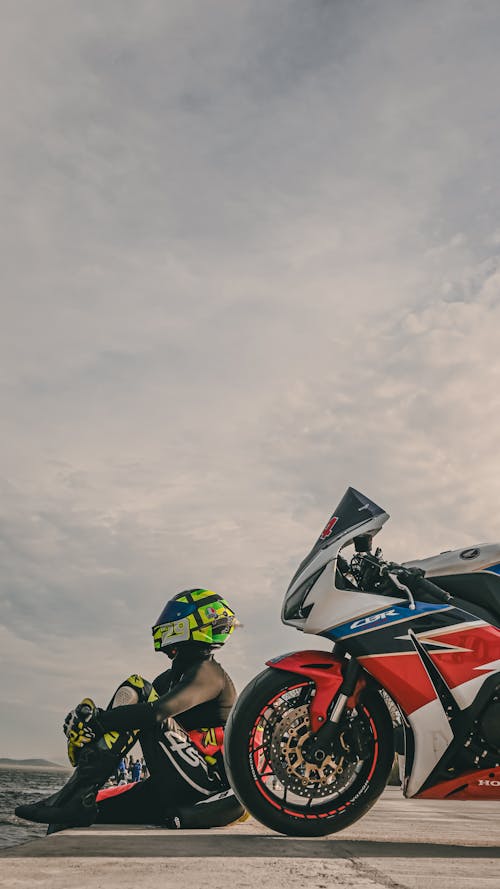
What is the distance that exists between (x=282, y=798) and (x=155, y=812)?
165 centimetres

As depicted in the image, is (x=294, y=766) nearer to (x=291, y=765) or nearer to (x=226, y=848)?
(x=291, y=765)

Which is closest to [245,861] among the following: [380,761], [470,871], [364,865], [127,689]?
[364,865]

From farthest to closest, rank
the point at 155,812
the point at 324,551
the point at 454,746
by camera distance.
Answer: the point at 155,812
the point at 324,551
the point at 454,746

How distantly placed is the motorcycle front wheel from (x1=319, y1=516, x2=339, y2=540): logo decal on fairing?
0.90 metres

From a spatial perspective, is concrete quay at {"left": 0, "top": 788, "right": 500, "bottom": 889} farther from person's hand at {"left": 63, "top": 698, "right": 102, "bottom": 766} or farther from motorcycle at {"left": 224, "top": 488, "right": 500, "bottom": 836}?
person's hand at {"left": 63, "top": 698, "right": 102, "bottom": 766}

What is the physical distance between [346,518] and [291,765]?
1.47m

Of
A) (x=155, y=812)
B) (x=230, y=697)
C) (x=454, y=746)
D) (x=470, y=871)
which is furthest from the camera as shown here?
(x=230, y=697)

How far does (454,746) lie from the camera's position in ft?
14.3

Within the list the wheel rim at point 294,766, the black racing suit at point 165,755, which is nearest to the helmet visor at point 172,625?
the black racing suit at point 165,755

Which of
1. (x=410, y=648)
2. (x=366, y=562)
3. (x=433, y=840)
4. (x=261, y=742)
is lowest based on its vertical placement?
(x=433, y=840)

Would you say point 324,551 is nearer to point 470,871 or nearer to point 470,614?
point 470,614

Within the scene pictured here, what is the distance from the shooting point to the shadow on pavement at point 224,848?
3.50 m

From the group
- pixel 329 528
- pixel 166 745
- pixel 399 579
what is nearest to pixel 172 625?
pixel 166 745

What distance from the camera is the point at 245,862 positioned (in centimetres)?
324
